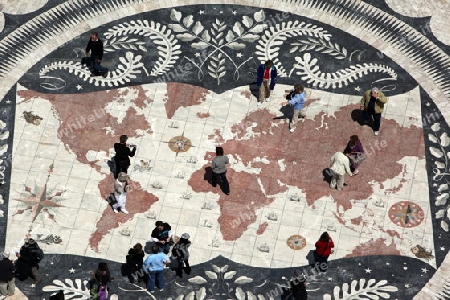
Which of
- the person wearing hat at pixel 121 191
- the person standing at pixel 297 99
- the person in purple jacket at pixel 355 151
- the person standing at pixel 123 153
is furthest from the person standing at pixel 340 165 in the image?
the person wearing hat at pixel 121 191

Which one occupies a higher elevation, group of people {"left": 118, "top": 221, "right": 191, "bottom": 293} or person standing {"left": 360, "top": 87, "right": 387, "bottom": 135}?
person standing {"left": 360, "top": 87, "right": 387, "bottom": 135}

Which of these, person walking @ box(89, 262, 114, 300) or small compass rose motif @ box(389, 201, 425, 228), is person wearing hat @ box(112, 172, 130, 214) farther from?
small compass rose motif @ box(389, 201, 425, 228)

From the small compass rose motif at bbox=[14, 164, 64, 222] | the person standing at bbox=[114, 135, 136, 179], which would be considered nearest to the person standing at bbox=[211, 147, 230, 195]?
the person standing at bbox=[114, 135, 136, 179]

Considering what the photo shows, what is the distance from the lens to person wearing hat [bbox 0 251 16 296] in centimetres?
3894

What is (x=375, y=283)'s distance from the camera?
40.7 meters

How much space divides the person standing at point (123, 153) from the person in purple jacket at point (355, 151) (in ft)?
29.4

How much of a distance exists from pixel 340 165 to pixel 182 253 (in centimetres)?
755

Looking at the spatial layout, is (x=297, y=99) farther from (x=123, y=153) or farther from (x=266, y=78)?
(x=123, y=153)

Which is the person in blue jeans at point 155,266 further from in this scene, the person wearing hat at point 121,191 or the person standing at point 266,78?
the person standing at point 266,78

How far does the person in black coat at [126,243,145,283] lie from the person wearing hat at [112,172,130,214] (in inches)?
113

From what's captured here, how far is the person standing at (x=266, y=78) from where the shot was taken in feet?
148

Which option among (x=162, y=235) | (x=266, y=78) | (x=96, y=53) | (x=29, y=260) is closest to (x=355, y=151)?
(x=266, y=78)

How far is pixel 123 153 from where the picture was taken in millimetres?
42500

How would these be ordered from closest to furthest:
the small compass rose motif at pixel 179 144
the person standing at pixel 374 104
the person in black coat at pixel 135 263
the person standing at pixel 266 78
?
the person in black coat at pixel 135 263 < the person standing at pixel 374 104 < the small compass rose motif at pixel 179 144 < the person standing at pixel 266 78
